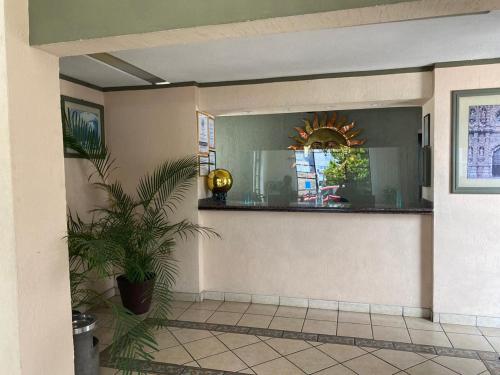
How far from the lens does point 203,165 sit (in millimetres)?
3869

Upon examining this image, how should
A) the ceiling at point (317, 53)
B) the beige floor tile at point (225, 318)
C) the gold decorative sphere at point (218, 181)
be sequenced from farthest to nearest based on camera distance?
the gold decorative sphere at point (218, 181) < the beige floor tile at point (225, 318) < the ceiling at point (317, 53)

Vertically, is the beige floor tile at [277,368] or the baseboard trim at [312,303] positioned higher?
the baseboard trim at [312,303]

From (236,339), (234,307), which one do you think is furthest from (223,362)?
(234,307)

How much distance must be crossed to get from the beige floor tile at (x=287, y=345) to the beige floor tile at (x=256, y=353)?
5 cm

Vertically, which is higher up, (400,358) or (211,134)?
(211,134)

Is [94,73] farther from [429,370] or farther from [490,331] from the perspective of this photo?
[490,331]

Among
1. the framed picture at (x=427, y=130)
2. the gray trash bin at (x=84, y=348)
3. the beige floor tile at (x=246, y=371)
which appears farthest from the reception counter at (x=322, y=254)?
the gray trash bin at (x=84, y=348)

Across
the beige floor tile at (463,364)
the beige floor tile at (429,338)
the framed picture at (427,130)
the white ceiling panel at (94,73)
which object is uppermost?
the white ceiling panel at (94,73)

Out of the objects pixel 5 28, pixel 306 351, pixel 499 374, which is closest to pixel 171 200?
pixel 306 351

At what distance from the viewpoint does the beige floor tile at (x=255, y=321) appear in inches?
125

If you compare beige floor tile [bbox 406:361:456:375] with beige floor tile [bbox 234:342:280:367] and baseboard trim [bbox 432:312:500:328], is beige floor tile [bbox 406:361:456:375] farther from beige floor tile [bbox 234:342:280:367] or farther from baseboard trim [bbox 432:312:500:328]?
beige floor tile [bbox 234:342:280:367]

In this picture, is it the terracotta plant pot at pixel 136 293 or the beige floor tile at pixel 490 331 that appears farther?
the terracotta plant pot at pixel 136 293

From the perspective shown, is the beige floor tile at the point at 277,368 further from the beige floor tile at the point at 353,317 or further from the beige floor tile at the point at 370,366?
the beige floor tile at the point at 353,317

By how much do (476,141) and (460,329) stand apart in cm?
155
